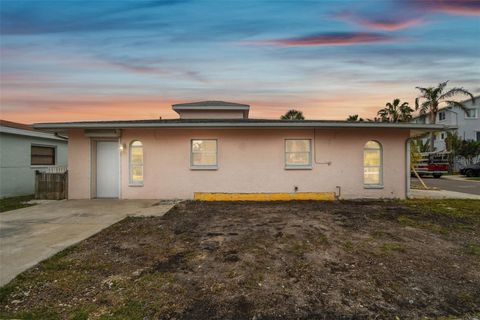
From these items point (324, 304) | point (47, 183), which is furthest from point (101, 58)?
point (324, 304)

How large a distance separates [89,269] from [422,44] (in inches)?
649

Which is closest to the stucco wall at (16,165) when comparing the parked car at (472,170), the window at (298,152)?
the window at (298,152)

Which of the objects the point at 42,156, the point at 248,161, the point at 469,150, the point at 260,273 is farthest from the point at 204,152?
→ the point at 469,150

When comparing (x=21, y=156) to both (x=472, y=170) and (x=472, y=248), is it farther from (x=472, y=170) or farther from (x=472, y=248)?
(x=472, y=170)

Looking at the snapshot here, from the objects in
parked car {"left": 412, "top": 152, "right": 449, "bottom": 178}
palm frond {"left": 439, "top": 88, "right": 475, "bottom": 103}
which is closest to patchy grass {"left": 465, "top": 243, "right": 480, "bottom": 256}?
parked car {"left": 412, "top": 152, "right": 449, "bottom": 178}

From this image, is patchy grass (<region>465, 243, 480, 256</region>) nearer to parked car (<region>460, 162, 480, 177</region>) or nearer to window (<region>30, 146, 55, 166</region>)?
window (<region>30, 146, 55, 166</region>)

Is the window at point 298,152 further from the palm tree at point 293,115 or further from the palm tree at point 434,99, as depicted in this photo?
the palm tree at point 434,99

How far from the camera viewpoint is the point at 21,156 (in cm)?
1195

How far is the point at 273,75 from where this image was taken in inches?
576

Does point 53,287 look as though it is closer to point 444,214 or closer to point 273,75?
point 444,214

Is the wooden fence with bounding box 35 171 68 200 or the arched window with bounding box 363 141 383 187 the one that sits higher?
the arched window with bounding box 363 141 383 187

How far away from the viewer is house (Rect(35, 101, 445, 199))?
984 centimetres

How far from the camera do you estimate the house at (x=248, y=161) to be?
9.84m

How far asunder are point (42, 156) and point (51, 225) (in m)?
9.80
